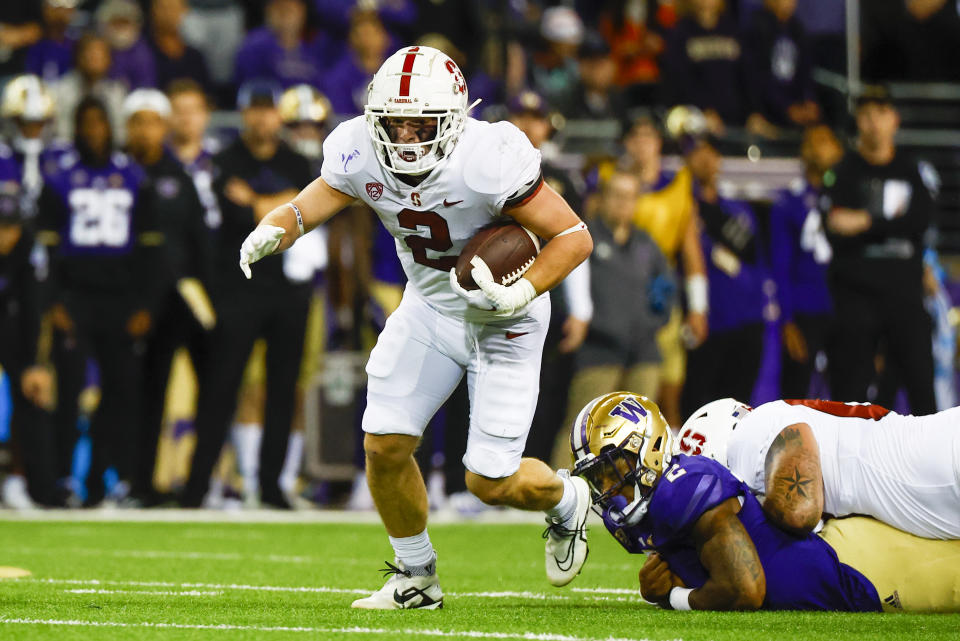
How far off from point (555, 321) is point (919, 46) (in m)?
5.34

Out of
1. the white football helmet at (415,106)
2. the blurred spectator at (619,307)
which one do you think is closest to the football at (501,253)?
the white football helmet at (415,106)

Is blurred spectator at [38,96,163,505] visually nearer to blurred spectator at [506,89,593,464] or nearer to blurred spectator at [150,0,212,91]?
blurred spectator at [150,0,212,91]

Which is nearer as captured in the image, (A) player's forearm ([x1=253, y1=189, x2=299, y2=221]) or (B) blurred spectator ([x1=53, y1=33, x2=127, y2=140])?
(A) player's forearm ([x1=253, y1=189, x2=299, y2=221])

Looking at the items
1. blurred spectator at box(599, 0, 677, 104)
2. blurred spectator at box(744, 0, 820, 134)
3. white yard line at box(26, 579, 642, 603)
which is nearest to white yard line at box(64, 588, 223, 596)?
white yard line at box(26, 579, 642, 603)

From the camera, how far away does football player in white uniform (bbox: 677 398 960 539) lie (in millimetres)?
4637

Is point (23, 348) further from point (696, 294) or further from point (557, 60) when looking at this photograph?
point (557, 60)

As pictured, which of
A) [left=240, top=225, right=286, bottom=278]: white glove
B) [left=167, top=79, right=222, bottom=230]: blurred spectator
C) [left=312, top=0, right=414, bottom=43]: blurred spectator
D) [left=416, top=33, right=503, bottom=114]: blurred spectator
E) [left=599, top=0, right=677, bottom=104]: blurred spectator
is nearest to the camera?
[left=240, top=225, right=286, bottom=278]: white glove

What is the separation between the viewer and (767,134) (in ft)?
38.0

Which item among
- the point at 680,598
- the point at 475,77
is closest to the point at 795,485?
the point at 680,598

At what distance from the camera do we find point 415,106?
4656 mm

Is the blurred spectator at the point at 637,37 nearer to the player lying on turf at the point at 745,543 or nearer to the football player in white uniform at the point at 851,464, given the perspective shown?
the football player in white uniform at the point at 851,464

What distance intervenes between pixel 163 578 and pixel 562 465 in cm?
436

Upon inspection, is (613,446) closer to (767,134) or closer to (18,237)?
(18,237)

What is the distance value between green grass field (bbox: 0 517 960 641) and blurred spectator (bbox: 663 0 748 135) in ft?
14.8
